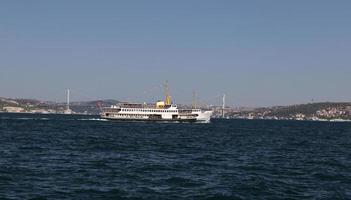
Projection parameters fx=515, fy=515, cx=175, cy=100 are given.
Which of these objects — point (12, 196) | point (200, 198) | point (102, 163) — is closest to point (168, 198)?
point (200, 198)

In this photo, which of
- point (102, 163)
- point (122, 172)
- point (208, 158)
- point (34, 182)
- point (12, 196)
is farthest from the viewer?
point (208, 158)

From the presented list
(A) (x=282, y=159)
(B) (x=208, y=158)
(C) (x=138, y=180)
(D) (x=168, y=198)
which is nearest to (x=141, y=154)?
(B) (x=208, y=158)

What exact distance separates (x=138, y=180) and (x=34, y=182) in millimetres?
6792

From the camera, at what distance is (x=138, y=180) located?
1372 inches

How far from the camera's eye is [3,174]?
117 feet

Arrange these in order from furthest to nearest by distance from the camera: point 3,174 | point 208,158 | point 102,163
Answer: point 208,158
point 102,163
point 3,174

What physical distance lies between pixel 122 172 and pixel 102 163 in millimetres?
6225

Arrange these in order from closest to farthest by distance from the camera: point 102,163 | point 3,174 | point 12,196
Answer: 1. point 12,196
2. point 3,174
3. point 102,163

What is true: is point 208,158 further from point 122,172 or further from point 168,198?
point 168,198

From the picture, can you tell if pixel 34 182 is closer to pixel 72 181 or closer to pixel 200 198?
pixel 72 181

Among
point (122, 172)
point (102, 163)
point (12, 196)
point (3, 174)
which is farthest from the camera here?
point (102, 163)

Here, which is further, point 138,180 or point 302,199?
point 138,180

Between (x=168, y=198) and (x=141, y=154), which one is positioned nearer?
(x=168, y=198)

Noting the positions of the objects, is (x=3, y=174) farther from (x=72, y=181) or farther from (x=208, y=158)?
(x=208, y=158)
